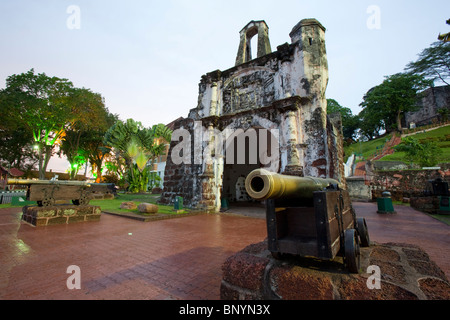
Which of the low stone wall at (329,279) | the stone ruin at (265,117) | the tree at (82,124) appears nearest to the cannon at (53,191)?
the stone ruin at (265,117)

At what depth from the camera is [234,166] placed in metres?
14.7

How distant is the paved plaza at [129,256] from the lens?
2.34 meters

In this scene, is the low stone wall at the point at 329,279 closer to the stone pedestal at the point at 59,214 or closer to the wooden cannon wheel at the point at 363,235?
the wooden cannon wheel at the point at 363,235

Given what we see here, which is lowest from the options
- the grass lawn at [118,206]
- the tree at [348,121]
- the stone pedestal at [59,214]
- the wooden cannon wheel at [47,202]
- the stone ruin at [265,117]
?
the grass lawn at [118,206]

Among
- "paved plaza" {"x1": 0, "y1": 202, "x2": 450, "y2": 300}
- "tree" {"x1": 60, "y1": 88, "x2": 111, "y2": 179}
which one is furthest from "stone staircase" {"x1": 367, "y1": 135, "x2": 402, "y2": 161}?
"tree" {"x1": 60, "y1": 88, "x2": 111, "y2": 179}

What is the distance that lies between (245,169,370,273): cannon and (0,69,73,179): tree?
84.3ft

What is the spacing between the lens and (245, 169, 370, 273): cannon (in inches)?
63.6

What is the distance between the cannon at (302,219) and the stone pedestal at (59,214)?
6.98 metres

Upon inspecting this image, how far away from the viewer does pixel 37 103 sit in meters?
19.5

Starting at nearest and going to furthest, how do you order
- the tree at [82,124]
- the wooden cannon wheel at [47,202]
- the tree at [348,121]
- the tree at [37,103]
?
1. the wooden cannon wheel at [47,202]
2. the tree at [37,103]
3. the tree at [82,124]
4. the tree at [348,121]

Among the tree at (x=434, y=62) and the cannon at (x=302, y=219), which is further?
the tree at (x=434, y=62)

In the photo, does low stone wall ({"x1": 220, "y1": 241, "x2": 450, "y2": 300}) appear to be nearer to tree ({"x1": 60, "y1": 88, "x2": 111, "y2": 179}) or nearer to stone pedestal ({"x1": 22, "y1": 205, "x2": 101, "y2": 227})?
stone pedestal ({"x1": 22, "y1": 205, "x2": 101, "y2": 227})

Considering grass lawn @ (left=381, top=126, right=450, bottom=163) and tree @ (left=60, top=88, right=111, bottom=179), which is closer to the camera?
grass lawn @ (left=381, top=126, right=450, bottom=163)
